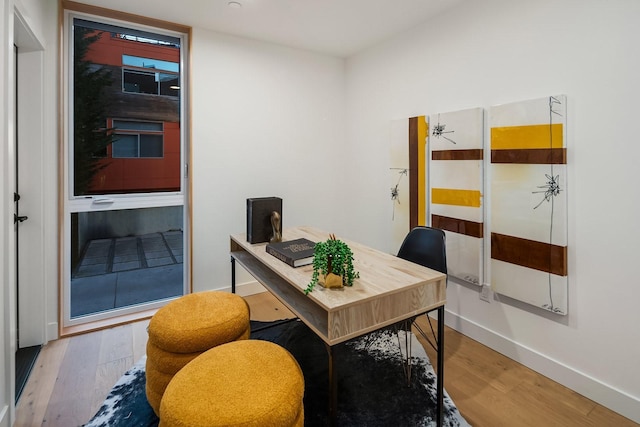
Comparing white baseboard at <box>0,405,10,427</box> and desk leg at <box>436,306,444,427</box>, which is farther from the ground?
desk leg at <box>436,306,444,427</box>

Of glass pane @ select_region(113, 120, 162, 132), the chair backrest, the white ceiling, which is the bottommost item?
the chair backrest

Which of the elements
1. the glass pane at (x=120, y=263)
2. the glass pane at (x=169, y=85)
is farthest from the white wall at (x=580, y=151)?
the glass pane at (x=120, y=263)

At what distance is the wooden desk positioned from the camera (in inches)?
54.4

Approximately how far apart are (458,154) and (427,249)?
2.72 ft

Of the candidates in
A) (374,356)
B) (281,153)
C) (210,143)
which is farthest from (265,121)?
(374,356)

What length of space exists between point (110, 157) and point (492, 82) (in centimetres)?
313

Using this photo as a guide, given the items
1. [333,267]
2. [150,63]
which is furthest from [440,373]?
[150,63]

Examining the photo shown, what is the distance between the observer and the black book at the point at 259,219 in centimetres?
231

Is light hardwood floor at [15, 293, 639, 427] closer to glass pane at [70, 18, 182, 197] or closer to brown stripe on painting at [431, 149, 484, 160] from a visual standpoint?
glass pane at [70, 18, 182, 197]

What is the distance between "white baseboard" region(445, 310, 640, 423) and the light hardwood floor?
4cm

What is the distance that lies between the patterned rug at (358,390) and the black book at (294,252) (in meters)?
0.52

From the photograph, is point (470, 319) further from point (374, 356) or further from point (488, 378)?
point (374, 356)

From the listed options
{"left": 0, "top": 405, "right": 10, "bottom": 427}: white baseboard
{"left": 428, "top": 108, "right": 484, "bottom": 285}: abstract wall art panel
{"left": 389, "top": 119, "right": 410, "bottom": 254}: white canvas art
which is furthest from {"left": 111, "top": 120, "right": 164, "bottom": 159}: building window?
{"left": 428, "top": 108, "right": 484, "bottom": 285}: abstract wall art panel

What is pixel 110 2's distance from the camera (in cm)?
265
